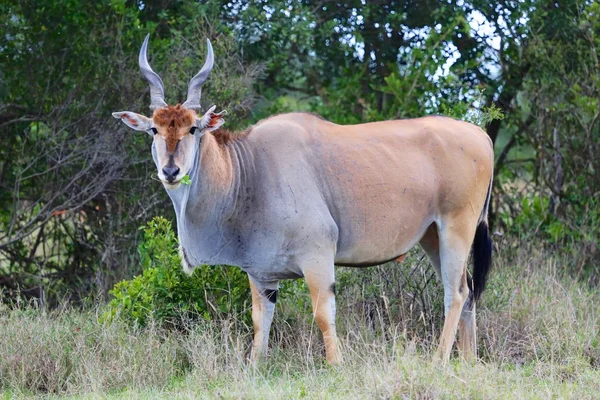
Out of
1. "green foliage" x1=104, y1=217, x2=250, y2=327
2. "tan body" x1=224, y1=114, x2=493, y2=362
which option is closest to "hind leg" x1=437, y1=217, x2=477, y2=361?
"tan body" x1=224, y1=114, x2=493, y2=362

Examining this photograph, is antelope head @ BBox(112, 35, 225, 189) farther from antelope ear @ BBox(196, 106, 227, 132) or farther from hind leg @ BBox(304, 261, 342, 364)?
hind leg @ BBox(304, 261, 342, 364)

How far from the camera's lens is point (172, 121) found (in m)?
5.88

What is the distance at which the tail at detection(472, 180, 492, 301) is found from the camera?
23.1ft

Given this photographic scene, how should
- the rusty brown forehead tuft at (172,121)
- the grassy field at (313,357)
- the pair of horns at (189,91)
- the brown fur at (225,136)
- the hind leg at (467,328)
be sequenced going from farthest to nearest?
the hind leg at (467,328), the brown fur at (225,136), the pair of horns at (189,91), the rusty brown forehead tuft at (172,121), the grassy field at (313,357)

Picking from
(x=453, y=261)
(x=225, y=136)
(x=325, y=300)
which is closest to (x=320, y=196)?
(x=325, y=300)

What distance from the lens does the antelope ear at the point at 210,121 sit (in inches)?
235

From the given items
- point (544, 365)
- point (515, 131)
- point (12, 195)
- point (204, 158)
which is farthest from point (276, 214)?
point (515, 131)

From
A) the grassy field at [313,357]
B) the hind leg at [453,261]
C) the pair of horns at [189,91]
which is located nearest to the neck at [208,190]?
the pair of horns at [189,91]

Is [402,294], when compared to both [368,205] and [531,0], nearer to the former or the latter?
[368,205]

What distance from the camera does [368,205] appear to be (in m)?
6.44

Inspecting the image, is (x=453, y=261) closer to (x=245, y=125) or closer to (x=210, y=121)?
(x=210, y=121)

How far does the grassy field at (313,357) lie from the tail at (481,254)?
0.30 meters

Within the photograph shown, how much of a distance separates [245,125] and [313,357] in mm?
3498

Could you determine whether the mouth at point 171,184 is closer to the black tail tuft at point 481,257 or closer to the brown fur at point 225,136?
the brown fur at point 225,136
